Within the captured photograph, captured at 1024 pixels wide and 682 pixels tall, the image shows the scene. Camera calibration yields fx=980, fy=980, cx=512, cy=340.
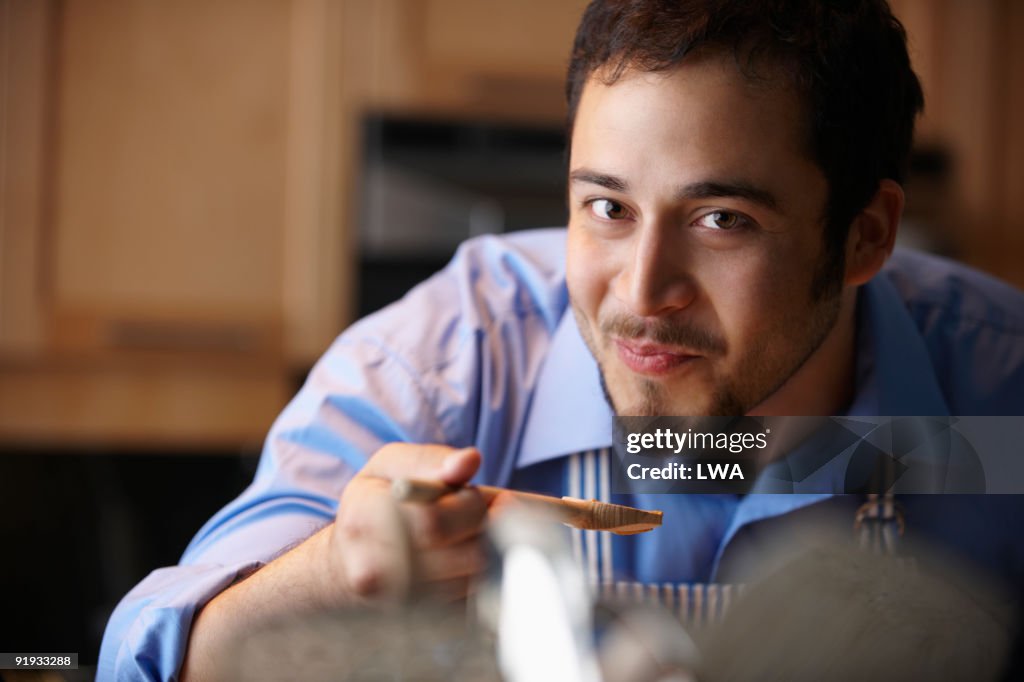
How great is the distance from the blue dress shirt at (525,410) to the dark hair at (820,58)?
0.44ft

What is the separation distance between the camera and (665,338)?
1.90 ft

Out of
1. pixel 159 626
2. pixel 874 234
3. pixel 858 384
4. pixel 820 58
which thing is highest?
pixel 820 58

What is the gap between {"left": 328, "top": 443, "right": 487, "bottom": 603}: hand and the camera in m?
0.37

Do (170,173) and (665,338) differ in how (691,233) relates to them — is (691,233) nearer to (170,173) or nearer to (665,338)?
(665,338)

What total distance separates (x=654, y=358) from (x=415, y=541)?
26 cm

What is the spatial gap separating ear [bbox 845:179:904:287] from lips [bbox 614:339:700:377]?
0.17 m

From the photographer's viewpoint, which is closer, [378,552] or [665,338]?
[378,552]

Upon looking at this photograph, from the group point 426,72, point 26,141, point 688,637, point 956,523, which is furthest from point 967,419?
point 26,141

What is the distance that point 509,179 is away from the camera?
4.54 feet

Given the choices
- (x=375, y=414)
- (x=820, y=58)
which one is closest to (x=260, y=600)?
(x=375, y=414)

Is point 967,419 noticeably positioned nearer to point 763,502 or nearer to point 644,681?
point 763,502

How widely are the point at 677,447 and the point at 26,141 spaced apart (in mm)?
1166

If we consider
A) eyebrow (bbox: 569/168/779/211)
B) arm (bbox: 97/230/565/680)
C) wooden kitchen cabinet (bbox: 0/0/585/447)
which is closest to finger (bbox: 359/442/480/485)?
arm (bbox: 97/230/565/680)

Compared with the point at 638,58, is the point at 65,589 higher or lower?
lower
